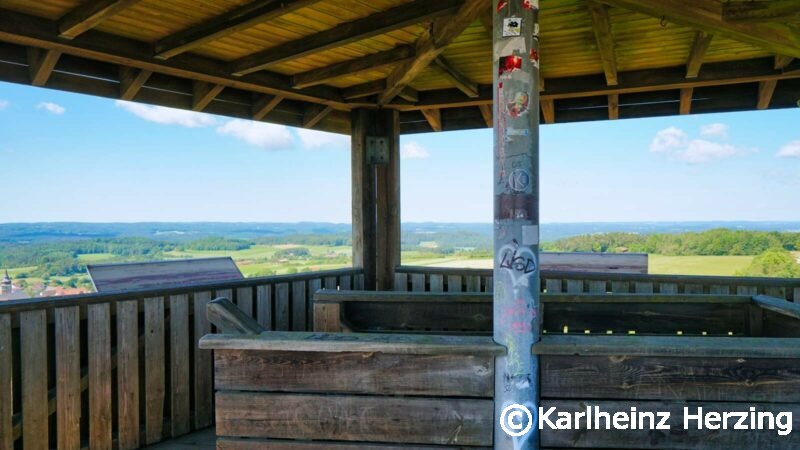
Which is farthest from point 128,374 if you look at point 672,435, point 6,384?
point 672,435

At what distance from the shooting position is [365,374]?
2.00 metres

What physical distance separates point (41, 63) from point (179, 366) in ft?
8.29

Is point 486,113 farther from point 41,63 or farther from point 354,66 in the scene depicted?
point 41,63

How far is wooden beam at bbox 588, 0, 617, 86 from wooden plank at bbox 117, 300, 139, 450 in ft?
12.7

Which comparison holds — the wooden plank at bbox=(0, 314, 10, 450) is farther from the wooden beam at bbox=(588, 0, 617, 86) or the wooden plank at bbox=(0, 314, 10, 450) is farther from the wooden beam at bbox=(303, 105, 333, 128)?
the wooden beam at bbox=(588, 0, 617, 86)

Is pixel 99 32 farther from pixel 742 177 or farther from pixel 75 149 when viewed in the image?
pixel 742 177

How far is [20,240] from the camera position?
Answer: 5746 millimetres

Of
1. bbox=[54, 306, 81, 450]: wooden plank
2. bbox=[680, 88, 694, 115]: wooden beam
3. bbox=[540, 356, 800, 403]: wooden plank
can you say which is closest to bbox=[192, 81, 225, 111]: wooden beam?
bbox=[54, 306, 81, 450]: wooden plank

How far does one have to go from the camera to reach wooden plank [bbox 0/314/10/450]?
2928 millimetres

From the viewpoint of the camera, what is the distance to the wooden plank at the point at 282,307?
15.0ft

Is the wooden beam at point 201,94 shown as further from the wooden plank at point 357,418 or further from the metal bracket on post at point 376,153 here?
the wooden plank at point 357,418

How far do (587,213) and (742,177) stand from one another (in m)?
9.41

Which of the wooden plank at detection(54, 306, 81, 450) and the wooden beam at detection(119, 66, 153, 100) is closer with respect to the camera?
the wooden plank at detection(54, 306, 81, 450)

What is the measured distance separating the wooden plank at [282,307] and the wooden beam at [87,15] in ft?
8.21
